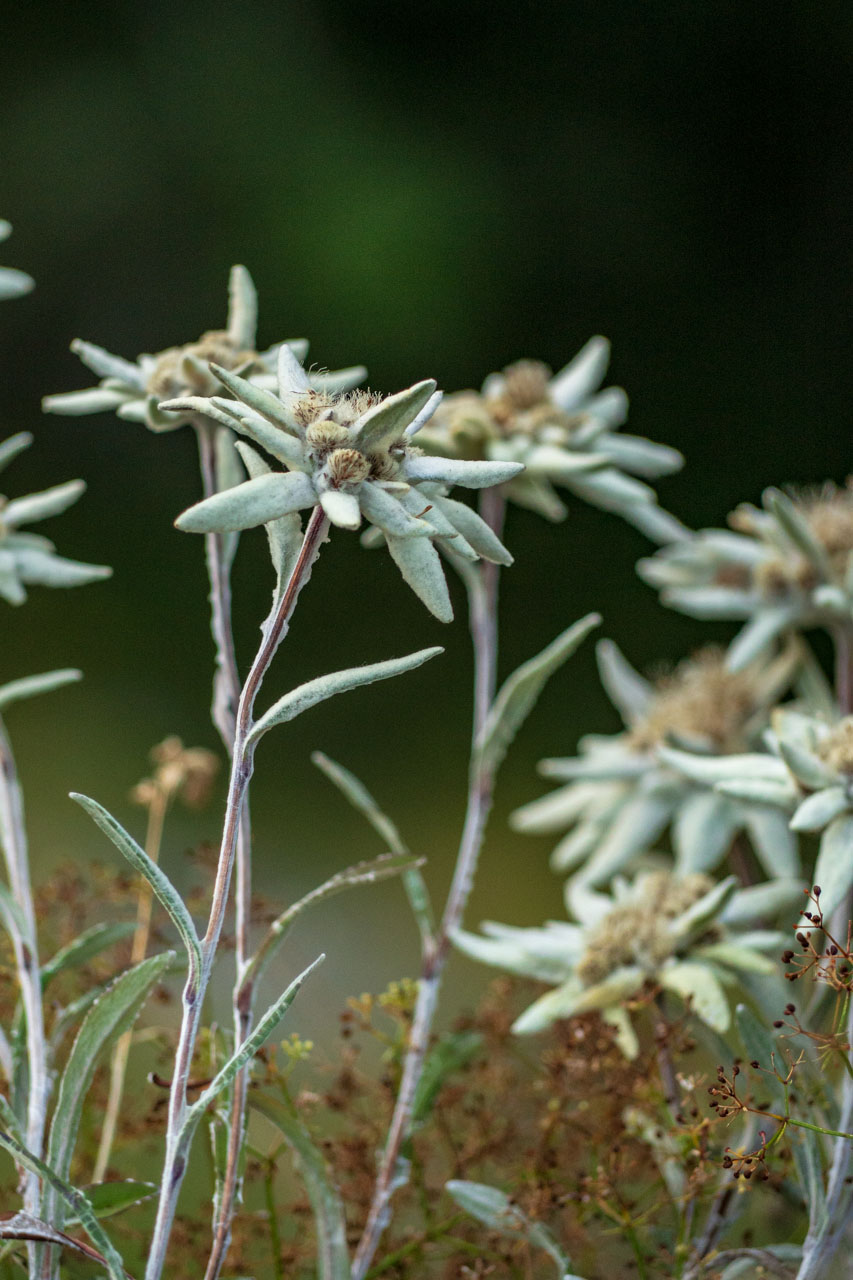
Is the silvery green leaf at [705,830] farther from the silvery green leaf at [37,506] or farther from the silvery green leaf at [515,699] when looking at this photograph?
the silvery green leaf at [37,506]

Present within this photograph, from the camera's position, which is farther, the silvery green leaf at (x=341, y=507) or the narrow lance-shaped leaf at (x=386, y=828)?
the narrow lance-shaped leaf at (x=386, y=828)

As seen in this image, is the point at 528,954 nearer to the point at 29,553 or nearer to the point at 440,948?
the point at 440,948

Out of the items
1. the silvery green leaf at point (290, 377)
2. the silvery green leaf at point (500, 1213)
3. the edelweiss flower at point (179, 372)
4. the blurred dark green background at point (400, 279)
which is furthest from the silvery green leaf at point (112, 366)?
the blurred dark green background at point (400, 279)

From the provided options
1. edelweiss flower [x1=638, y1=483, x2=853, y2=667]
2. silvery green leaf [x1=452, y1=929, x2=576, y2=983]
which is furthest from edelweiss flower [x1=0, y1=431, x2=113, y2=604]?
edelweiss flower [x1=638, y1=483, x2=853, y2=667]

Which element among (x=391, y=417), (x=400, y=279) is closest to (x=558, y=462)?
(x=391, y=417)

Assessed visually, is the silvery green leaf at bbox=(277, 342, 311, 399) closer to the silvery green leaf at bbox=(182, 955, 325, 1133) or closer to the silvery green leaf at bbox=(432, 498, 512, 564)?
the silvery green leaf at bbox=(432, 498, 512, 564)

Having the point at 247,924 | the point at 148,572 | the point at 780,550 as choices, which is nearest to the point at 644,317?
the point at 148,572
